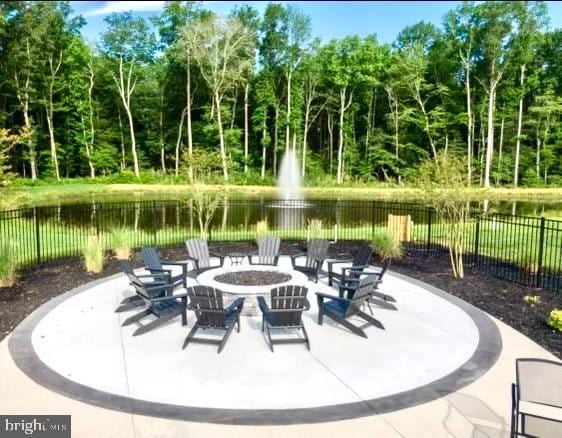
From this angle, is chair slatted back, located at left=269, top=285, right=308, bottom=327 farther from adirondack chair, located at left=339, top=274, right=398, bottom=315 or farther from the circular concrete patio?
adirondack chair, located at left=339, top=274, right=398, bottom=315

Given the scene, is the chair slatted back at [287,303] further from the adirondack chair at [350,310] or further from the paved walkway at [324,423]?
the paved walkway at [324,423]

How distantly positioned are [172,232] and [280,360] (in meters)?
11.3

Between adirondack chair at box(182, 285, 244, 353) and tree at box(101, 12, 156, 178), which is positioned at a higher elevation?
tree at box(101, 12, 156, 178)

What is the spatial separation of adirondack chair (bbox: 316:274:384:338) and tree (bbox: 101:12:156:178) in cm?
3435

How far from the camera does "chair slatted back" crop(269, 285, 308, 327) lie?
232 inches

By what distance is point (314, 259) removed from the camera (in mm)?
9656

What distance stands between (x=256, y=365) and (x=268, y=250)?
4.83 m

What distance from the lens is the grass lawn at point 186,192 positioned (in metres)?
29.9

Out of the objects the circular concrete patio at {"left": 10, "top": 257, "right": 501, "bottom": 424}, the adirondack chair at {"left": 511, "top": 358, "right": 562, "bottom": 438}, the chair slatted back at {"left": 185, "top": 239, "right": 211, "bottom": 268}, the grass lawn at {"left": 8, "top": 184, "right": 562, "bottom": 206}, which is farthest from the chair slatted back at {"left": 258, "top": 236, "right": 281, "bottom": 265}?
the grass lawn at {"left": 8, "top": 184, "right": 562, "bottom": 206}

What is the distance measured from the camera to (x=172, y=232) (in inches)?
629

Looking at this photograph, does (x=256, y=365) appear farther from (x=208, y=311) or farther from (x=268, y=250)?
(x=268, y=250)

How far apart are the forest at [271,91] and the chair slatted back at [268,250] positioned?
28.3 m

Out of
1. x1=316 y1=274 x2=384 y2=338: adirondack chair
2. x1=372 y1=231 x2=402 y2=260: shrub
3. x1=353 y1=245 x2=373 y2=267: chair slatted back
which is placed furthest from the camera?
x1=372 y1=231 x2=402 y2=260: shrub

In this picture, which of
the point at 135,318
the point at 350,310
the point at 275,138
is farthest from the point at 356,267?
the point at 275,138
